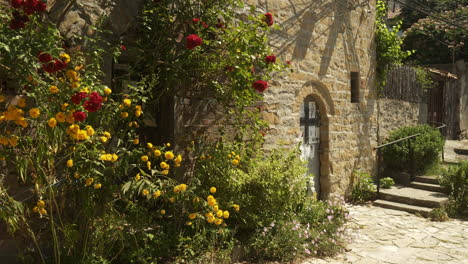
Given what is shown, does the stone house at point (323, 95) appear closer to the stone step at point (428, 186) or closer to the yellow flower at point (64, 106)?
the stone step at point (428, 186)

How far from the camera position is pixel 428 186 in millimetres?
8078

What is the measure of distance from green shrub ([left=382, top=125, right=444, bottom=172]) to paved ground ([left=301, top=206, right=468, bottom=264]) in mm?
1857

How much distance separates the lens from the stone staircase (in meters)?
7.15

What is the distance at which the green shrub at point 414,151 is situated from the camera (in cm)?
863

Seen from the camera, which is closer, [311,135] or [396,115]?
[311,135]

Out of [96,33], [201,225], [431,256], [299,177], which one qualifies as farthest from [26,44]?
[431,256]

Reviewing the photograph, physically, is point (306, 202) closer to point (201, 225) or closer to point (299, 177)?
point (299, 177)

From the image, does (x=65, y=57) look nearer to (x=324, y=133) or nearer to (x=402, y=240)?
(x=402, y=240)

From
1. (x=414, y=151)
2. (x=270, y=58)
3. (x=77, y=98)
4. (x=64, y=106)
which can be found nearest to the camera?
(x=77, y=98)

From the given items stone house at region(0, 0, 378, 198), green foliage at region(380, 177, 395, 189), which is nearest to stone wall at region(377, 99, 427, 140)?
stone house at region(0, 0, 378, 198)

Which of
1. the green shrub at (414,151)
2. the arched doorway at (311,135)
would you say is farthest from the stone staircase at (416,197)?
the arched doorway at (311,135)

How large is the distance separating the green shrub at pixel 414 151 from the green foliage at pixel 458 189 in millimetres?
1186

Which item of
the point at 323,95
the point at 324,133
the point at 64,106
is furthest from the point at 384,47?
the point at 64,106

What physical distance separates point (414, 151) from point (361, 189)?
1576 mm
